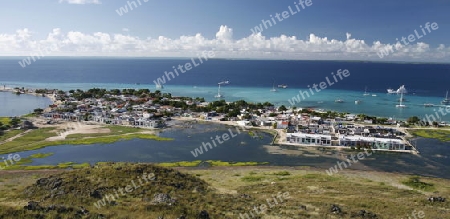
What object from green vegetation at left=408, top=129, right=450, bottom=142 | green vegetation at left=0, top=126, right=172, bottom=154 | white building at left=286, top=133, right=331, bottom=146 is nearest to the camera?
green vegetation at left=0, top=126, right=172, bottom=154

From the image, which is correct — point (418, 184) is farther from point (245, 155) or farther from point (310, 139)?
point (245, 155)

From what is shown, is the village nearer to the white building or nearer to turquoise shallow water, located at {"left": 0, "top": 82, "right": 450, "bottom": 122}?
the white building

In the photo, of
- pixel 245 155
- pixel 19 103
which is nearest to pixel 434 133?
pixel 245 155

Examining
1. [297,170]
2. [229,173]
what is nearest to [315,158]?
[297,170]

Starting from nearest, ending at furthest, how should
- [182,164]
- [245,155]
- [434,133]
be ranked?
[182,164]
[245,155]
[434,133]

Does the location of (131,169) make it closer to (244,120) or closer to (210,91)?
(244,120)

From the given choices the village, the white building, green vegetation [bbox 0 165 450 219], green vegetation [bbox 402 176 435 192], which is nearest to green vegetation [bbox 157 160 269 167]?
green vegetation [bbox 0 165 450 219]

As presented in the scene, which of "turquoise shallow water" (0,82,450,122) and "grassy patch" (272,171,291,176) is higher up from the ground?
"turquoise shallow water" (0,82,450,122)

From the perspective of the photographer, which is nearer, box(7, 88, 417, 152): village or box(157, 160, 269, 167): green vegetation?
box(157, 160, 269, 167): green vegetation

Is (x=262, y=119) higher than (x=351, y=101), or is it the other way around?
(x=262, y=119)

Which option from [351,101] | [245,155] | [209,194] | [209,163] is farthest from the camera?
[351,101]
